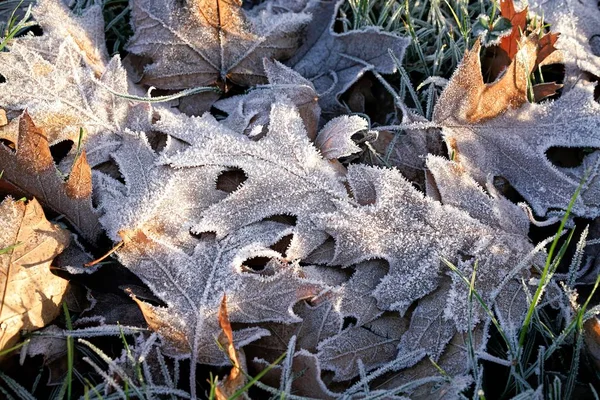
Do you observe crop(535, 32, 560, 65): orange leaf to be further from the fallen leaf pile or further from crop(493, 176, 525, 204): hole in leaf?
crop(493, 176, 525, 204): hole in leaf

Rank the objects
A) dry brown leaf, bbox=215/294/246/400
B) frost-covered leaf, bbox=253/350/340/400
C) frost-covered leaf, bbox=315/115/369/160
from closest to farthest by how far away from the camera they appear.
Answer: dry brown leaf, bbox=215/294/246/400 < frost-covered leaf, bbox=253/350/340/400 < frost-covered leaf, bbox=315/115/369/160

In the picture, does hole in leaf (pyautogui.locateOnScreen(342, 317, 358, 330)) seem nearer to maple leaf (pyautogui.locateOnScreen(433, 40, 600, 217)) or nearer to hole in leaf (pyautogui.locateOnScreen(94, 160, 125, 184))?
maple leaf (pyautogui.locateOnScreen(433, 40, 600, 217))

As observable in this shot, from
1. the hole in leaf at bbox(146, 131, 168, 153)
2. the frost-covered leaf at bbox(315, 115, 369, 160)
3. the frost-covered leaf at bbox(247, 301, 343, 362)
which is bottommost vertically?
the frost-covered leaf at bbox(247, 301, 343, 362)

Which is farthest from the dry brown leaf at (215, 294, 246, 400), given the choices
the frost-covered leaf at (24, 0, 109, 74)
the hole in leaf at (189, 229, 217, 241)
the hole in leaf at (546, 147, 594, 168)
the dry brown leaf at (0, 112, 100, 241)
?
the hole in leaf at (546, 147, 594, 168)

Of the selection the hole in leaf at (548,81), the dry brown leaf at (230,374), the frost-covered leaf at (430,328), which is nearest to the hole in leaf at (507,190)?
the hole in leaf at (548,81)

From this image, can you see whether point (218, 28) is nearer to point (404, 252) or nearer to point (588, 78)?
point (404, 252)

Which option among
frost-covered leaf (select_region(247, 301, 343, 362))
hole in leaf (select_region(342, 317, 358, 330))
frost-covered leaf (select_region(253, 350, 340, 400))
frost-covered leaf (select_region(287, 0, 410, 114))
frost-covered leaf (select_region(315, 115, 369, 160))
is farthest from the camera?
frost-covered leaf (select_region(287, 0, 410, 114))

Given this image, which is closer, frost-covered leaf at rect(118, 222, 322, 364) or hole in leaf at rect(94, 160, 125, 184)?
frost-covered leaf at rect(118, 222, 322, 364)

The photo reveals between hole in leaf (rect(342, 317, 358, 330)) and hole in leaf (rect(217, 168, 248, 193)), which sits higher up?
hole in leaf (rect(217, 168, 248, 193))

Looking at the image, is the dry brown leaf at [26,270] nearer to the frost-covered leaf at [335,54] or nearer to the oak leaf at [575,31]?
the frost-covered leaf at [335,54]
